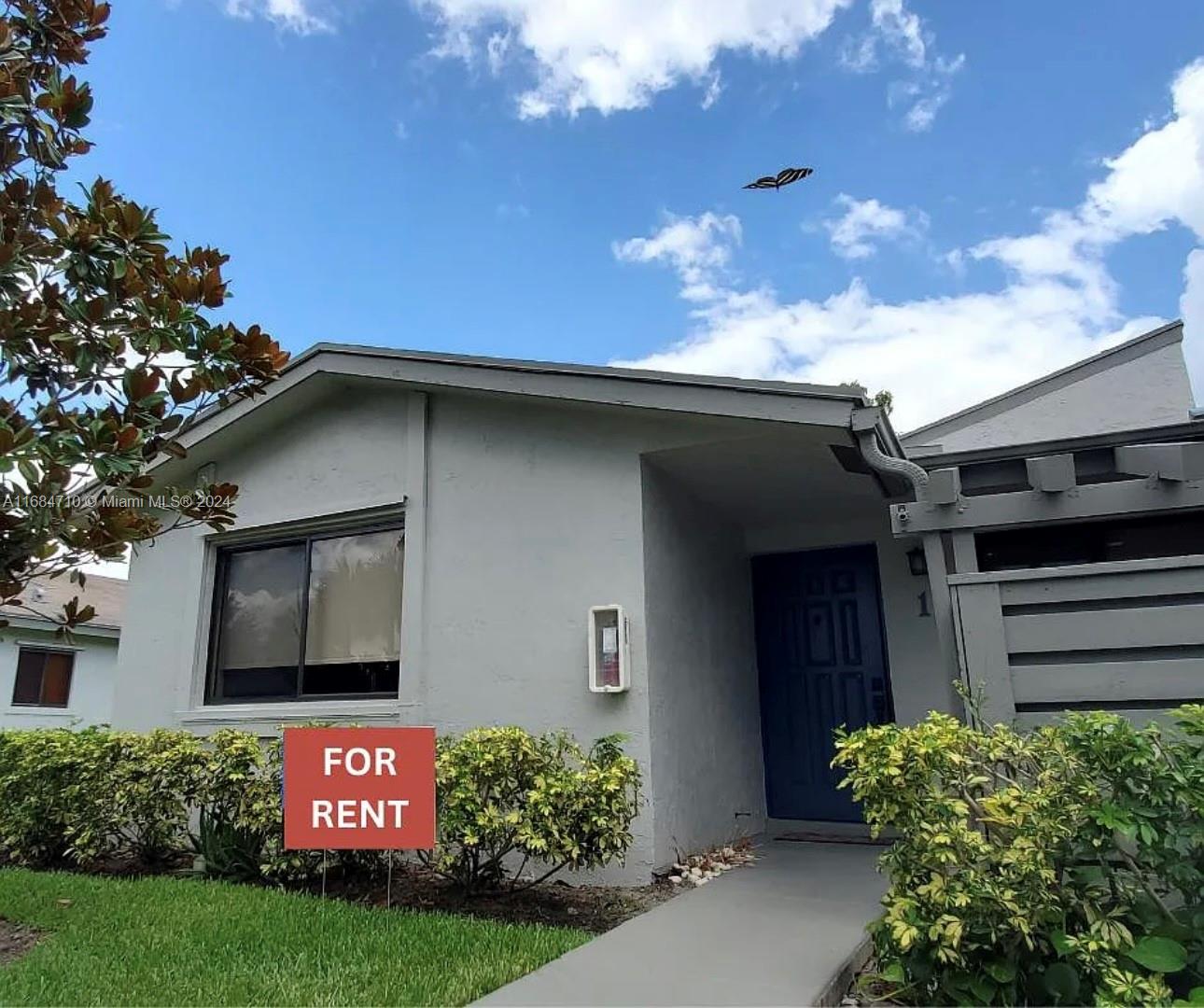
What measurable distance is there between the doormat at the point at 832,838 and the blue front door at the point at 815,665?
27cm

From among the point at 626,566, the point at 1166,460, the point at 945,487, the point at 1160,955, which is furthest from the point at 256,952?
the point at 1166,460

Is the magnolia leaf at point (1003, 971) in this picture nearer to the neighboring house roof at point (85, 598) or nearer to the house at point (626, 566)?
the house at point (626, 566)

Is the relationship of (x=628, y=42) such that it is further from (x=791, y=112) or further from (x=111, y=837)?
(x=111, y=837)

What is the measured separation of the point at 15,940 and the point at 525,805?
269 centimetres

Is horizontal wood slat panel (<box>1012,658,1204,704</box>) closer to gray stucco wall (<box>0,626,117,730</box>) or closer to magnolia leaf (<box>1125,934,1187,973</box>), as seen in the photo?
magnolia leaf (<box>1125,934,1187,973</box>)

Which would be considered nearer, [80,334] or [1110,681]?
[1110,681]

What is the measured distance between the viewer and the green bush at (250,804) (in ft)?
14.7

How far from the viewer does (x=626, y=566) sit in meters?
5.42

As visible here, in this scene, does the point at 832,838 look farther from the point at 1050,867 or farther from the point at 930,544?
the point at 1050,867

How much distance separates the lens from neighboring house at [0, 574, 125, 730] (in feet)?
49.4

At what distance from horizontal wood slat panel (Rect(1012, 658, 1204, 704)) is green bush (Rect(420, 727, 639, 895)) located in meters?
2.16

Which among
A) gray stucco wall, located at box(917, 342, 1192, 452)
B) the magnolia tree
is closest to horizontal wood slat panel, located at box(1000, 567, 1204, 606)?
the magnolia tree

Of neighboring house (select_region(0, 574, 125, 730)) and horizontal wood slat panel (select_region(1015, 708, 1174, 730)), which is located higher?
neighboring house (select_region(0, 574, 125, 730))

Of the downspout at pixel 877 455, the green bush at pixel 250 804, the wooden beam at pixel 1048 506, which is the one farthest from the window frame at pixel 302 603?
the wooden beam at pixel 1048 506
